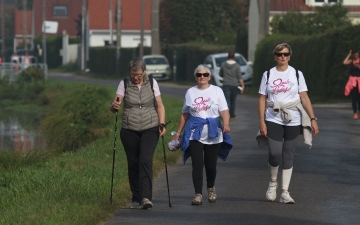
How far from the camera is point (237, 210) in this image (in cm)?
987

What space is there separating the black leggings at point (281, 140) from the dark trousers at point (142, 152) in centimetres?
125

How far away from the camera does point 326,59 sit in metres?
29.1

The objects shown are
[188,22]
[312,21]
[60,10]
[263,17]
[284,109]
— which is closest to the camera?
[284,109]

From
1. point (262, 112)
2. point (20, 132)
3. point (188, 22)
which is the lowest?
point (20, 132)

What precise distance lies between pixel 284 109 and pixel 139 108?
156cm

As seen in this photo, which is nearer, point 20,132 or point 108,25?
point 20,132

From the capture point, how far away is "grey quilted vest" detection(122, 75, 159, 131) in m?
10.1

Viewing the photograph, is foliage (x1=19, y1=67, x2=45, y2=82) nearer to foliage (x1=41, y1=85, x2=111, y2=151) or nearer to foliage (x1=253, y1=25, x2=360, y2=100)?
foliage (x1=253, y1=25, x2=360, y2=100)

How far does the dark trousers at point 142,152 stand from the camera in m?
10.1

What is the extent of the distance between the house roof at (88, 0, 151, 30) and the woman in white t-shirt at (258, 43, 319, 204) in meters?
73.8

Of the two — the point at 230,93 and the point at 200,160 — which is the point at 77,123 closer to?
the point at 230,93

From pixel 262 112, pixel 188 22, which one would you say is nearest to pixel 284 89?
pixel 262 112

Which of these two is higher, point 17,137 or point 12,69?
point 12,69

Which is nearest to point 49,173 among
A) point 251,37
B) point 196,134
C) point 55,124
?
point 196,134
